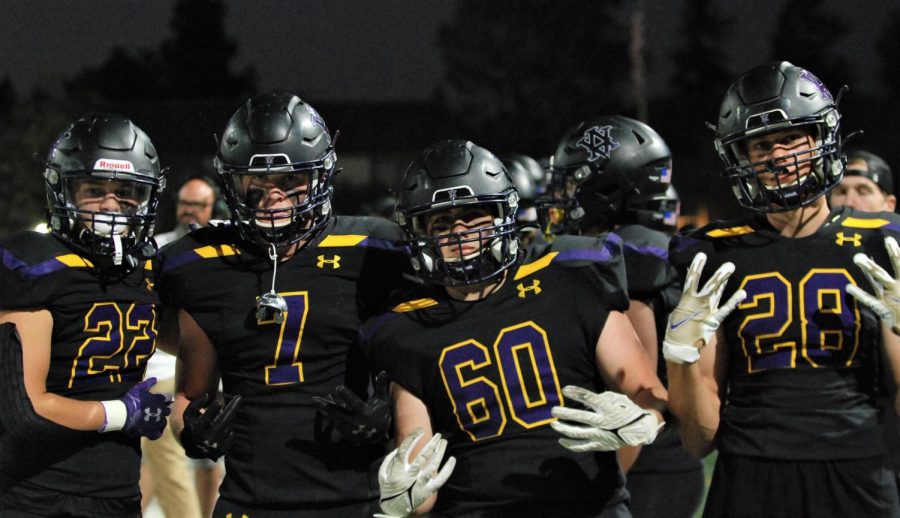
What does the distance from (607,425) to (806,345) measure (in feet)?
2.00

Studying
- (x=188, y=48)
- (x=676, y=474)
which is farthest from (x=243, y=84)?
(x=676, y=474)

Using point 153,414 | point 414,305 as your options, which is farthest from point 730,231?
point 153,414

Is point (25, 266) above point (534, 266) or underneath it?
above

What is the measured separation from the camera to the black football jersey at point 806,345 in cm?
285

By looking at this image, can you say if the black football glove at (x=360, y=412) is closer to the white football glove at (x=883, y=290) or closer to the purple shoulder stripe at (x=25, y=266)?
A: the purple shoulder stripe at (x=25, y=266)

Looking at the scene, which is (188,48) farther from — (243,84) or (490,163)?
(490,163)

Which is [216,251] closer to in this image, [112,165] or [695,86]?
[112,165]

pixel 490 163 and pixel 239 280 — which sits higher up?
pixel 490 163

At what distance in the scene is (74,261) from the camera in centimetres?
331

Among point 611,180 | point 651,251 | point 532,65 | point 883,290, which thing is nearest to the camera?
point 883,290

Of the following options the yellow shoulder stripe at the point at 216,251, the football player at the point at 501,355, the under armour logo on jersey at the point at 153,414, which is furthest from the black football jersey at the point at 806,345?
the under armour logo on jersey at the point at 153,414

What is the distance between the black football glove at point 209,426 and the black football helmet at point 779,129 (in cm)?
165

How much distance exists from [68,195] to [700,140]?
25.7 metres

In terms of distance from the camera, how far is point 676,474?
13.7ft
